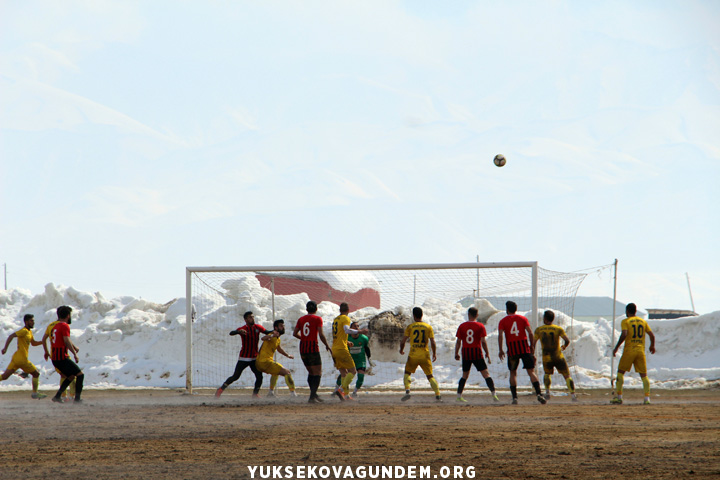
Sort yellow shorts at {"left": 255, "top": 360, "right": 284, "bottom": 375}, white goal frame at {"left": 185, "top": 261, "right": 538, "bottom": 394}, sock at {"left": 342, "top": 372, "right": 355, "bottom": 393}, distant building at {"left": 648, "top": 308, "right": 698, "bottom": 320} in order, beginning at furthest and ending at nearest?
1. distant building at {"left": 648, "top": 308, "right": 698, "bottom": 320}
2. white goal frame at {"left": 185, "top": 261, "right": 538, "bottom": 394}
3. yellow shorts at {"left": 255, "top": 360, "right": 284, "bottom": 375}
4. sock at {"left": 342, "top": 372, "right": 355, "bottom": 393}

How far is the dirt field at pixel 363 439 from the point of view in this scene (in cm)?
608

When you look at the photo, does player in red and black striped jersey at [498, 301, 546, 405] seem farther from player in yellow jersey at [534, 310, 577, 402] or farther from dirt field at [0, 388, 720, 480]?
dirt field at [0, 388, 720, 480]

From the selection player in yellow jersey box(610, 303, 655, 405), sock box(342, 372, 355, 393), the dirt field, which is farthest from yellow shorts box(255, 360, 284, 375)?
player in yellow jersey box(610, 303, 655, 405)

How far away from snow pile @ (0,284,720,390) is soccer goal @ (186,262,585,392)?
5cm

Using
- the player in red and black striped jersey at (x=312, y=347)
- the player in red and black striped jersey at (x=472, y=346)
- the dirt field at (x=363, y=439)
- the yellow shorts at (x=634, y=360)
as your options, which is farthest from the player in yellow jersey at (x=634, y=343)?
the player in red and black striped jersey at (x=312, y=347)

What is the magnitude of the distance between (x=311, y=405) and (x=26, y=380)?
35.6ft

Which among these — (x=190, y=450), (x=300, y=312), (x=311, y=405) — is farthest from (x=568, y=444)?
(x=300, y=312)

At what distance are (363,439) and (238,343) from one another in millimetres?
13581

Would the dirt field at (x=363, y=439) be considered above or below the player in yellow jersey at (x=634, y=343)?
below

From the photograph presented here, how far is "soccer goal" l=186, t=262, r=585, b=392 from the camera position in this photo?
16781 millimetres

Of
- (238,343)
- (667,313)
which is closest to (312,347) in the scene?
(238,343)

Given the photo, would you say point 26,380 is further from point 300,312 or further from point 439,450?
point 439,450

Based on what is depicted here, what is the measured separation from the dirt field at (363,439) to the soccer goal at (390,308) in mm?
4788

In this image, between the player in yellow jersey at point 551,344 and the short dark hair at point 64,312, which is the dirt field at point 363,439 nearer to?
the player in yellow jersey at point 551,344
